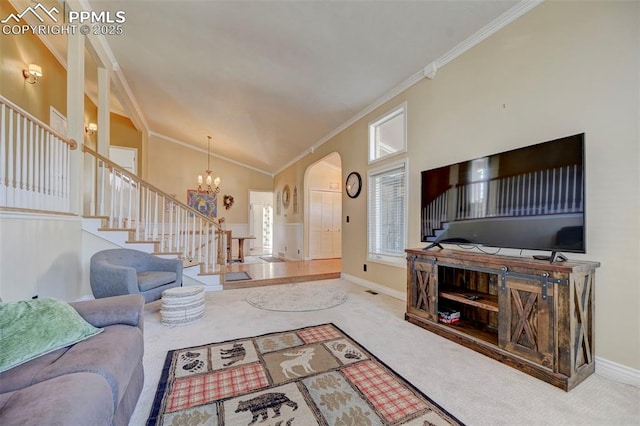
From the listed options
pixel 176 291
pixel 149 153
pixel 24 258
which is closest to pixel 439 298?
pixel 176 291

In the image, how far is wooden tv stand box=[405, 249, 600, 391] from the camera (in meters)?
1.73

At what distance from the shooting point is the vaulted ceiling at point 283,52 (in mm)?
2574

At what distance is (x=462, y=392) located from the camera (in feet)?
5.55

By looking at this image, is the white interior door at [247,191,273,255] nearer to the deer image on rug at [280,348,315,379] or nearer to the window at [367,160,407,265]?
the window at [367,160,407,265]

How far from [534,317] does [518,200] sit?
89cm

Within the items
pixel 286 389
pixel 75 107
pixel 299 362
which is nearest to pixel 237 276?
pixel 299 362

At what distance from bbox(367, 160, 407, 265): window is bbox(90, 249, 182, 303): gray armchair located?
2919 mm

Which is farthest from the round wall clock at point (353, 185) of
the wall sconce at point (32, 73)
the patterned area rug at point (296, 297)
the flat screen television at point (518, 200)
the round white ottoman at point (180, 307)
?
the wall sconce at point (32, 73)

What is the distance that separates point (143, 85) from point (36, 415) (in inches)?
231

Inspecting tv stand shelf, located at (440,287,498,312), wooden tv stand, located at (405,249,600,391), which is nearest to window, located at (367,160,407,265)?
tv stand shelf, located at (440,287,498,312)

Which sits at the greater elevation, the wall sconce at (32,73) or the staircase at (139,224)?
the wall sconce at (32,73)

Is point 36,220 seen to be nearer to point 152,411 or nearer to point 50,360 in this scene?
point 50,360

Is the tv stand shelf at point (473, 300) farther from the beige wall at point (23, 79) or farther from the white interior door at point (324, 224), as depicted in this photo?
the beige wall at point (23, 79)

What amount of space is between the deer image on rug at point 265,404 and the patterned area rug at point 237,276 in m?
3.20
